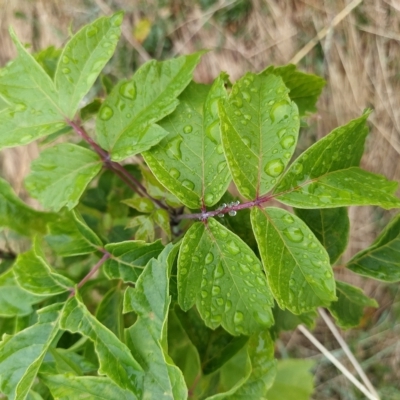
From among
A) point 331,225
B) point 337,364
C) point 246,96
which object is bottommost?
point 337,364

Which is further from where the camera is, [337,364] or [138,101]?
[337,364]

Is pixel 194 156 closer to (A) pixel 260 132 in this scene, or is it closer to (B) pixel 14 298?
(A) pixel 260 132

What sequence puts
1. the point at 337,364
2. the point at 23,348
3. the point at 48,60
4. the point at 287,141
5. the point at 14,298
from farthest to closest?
the point at 337,364 → the point at 48,60 → the point at 14,298 → the point at 23,348 → the point at 287,141

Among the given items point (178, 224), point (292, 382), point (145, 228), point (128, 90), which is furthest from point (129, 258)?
point (292, 382)

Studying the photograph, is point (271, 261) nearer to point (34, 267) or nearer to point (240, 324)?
point (240, 324)

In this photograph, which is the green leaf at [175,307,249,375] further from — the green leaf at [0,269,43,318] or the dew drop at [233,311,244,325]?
the green leaf at [0,269,43,318]

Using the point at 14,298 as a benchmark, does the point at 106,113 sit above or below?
above

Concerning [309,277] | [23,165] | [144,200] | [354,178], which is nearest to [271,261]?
[309,277]

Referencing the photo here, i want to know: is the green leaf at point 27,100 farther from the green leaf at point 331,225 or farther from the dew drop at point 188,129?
the green leaf at point 331,225
